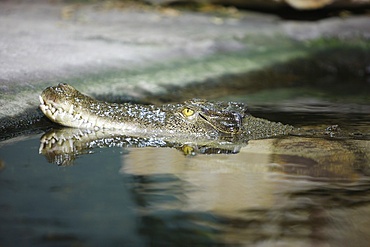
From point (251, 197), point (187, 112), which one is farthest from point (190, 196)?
point (187, 112)

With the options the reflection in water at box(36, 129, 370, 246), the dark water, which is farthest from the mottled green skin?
the dark water

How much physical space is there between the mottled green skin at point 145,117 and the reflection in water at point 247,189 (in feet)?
0.37

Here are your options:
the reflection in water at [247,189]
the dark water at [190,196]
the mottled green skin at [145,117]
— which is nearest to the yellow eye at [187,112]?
the mottled green skin at [145,117]

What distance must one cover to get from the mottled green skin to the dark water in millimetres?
235

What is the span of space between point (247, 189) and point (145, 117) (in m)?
1.18

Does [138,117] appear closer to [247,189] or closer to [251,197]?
[247,189]

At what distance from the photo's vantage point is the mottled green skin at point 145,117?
153 inches

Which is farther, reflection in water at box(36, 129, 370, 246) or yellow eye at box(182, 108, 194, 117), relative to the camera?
yellow eye at box(182, 108, 194, 117)

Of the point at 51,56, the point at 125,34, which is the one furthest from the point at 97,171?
the point at 125,34

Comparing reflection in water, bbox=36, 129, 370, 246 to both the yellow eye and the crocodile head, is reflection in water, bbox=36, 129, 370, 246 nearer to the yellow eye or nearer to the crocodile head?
the crocodile head

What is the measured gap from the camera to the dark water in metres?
2.40

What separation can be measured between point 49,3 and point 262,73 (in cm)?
402

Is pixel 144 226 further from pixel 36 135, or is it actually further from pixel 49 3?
pixel 49 3

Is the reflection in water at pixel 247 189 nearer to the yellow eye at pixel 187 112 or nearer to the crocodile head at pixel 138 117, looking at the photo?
the crocodile head at pixel 138 117
